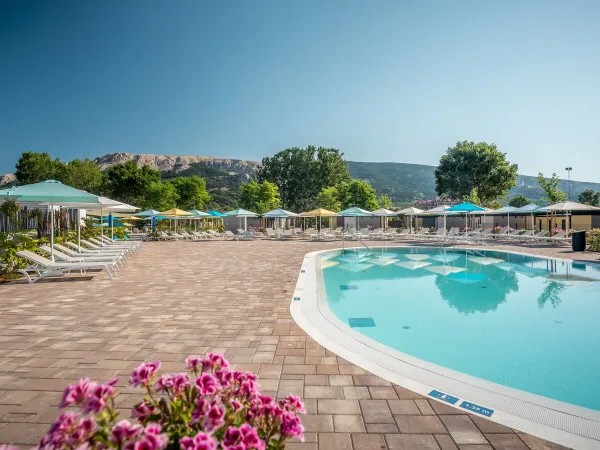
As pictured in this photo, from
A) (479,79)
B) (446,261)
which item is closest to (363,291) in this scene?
(446,261)

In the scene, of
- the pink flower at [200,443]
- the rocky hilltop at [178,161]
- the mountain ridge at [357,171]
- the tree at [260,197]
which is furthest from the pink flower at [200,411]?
the rocky hilltop at [178,161]

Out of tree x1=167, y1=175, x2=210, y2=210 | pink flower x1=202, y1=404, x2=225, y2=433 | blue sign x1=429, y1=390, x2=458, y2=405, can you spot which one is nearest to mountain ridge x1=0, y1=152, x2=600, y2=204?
tree x1=167, y1=175, x2=210, y2=210

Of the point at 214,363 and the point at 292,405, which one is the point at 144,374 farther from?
the point at 292,405

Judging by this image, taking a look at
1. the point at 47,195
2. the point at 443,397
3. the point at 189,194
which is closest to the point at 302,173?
the point at 189,194

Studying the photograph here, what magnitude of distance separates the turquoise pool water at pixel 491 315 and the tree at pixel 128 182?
1525 inches

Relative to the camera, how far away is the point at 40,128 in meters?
46.7

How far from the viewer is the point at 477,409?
255 cm

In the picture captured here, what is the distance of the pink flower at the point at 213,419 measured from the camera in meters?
1.06

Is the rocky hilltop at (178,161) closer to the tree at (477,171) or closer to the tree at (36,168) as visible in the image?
the tree at (36,168)

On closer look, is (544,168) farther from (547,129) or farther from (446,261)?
(446,261)

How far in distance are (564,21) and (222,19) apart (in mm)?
11573

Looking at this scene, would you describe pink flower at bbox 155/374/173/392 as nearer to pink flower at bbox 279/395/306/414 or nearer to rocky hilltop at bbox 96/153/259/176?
pink flower at bbox 279/395/306/414

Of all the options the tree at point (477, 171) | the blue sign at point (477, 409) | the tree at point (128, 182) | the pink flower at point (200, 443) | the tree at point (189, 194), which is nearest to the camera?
the pink flower at point (200, 443)

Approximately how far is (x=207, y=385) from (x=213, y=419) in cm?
15
